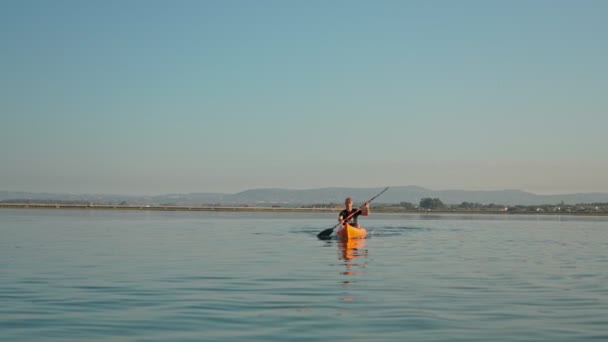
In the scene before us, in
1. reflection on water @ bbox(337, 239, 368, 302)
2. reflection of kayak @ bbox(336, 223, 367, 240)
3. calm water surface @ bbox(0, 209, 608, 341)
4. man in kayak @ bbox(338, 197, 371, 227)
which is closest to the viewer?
calm water surface @ bbox(0, 209, 608, 341)

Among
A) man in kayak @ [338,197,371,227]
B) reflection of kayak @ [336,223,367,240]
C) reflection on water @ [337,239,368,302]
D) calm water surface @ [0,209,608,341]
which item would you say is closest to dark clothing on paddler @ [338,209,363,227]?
man in kayak @ [338,197,371,227]

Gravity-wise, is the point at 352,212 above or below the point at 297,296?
above

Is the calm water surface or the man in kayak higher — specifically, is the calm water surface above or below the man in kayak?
below

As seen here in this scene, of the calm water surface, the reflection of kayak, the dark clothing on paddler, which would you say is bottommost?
the calm water surface

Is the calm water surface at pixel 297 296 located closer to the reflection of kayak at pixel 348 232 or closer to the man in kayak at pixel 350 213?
the reflection of kayak at pixel 348 232

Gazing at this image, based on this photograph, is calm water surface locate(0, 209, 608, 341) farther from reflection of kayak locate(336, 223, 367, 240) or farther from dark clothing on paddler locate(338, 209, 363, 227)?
dark clothing on paddler locate(338, 209, 363, 227)

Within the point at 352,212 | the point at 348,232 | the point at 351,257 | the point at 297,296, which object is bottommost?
the point at 297,296

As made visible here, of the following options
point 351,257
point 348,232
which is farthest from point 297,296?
point 348,232

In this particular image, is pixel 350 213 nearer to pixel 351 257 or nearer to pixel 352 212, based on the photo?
pixel 352 212

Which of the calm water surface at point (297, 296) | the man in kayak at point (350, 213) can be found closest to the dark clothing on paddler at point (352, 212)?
the man in kayak at point (350, 213)

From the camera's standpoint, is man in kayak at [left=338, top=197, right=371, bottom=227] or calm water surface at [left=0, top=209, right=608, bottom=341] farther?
man in kayak at [left=338, top=197, right=371, bottom=227]

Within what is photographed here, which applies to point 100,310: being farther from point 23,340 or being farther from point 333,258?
point 333,258

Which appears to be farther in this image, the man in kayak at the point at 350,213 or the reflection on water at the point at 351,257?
the man in kayak at the point at 350,213

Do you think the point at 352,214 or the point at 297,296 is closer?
the point at 297,296
